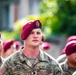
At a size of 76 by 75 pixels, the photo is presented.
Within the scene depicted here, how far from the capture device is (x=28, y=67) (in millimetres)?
11594

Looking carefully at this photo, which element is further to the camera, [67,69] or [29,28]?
[67,69]

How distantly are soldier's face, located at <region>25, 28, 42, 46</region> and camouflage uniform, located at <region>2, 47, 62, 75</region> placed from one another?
0.84 ft

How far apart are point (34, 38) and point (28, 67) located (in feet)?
1.64

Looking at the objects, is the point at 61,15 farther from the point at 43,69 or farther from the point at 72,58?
the point at 43,69

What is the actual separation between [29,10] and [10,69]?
23.0m

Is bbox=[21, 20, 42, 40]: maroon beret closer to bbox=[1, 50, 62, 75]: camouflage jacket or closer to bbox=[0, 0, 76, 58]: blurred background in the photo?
bbox=[1, 50, 62, 75]: camouflage jacket

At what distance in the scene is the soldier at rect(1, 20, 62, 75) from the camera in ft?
38.0

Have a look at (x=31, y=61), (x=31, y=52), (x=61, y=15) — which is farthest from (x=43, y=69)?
(x=61, y=15)

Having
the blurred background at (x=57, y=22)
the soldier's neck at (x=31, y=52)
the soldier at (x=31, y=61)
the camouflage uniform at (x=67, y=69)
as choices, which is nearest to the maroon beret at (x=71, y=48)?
the camouflage uniform at (x=67, y=69)

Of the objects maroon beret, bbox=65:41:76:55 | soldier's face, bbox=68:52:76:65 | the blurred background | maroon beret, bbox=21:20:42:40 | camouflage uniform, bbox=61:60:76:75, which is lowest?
the blurred background

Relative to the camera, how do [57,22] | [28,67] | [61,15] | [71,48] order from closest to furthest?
[28,67], [71,48], [61,15], [57,22]

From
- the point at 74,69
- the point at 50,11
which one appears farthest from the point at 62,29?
the point at 74,69

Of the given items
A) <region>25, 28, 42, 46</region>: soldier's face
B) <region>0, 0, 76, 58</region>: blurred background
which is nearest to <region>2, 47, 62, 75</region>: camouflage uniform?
<region>25, 28, 42, 46</region>: soldier's face

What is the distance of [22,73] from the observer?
11562 millimetres
